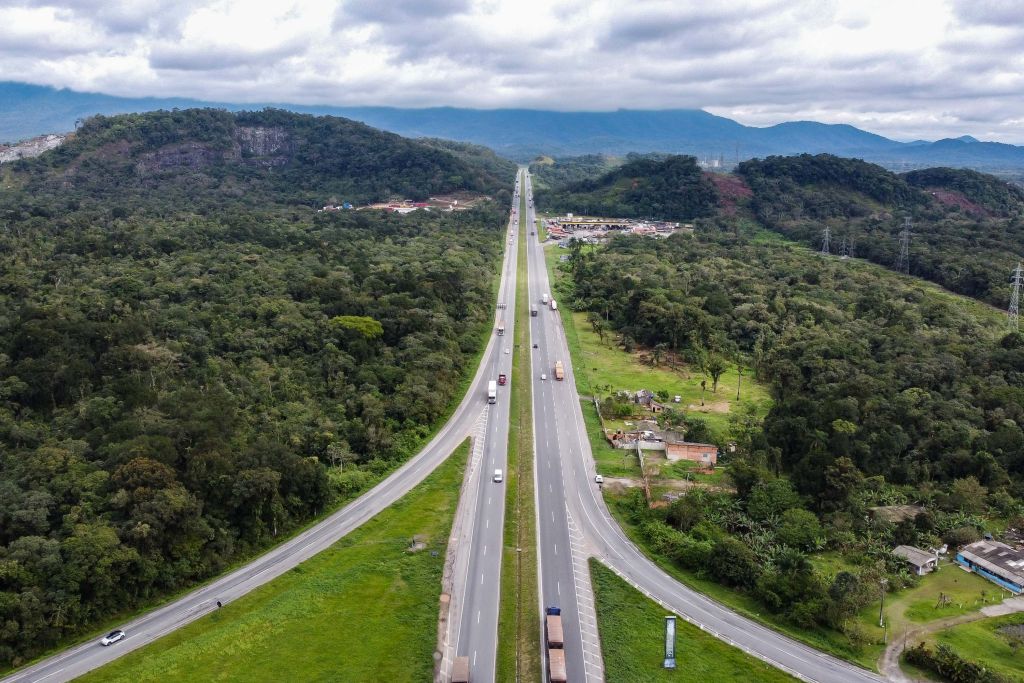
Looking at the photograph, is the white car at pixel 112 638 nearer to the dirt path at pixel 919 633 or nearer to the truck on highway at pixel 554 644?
the truck on highway at pixel 554 644

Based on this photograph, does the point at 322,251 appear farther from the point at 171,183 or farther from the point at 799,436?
the point at 171,183

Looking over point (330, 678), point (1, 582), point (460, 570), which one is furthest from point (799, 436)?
point (1, 582)

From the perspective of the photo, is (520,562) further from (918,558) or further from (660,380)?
(660,380)

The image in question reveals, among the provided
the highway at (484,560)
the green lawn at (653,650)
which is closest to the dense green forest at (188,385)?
the highway at (484,560)

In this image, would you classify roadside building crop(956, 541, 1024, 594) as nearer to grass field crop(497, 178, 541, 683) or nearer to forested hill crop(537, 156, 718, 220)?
grass field crop(497, 178, 541, 683)

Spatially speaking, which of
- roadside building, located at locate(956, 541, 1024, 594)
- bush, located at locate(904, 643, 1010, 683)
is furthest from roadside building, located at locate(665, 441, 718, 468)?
bush, located at locate(904, 643, 1010, 683)

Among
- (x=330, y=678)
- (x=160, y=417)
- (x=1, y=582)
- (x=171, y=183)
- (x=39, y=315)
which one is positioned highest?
(x=171, y=183)
